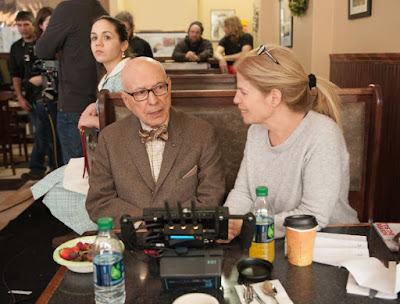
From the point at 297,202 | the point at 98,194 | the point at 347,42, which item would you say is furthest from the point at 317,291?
the point at 347,42

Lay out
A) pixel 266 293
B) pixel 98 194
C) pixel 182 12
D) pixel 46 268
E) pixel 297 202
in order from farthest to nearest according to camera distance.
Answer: pixel 182 12, pixel 46 268, pixel 98 194, pixel 297 202, pixel 266 293

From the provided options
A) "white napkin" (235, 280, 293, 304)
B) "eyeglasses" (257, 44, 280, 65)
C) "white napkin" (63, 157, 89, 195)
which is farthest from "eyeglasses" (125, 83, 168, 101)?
"white napkin" (235, 280, 293, 304)

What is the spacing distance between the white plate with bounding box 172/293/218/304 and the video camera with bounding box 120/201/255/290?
0.05 m

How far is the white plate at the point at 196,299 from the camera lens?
3.70ft

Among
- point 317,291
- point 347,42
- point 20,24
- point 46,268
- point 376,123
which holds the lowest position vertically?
point 46,268

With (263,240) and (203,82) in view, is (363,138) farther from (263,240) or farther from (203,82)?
(203,82)

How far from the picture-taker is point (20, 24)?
5.04m

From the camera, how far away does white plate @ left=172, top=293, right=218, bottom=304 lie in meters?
1.13

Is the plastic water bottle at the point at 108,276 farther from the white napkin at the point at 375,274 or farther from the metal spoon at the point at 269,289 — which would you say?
the white napkin at the point at 375,274

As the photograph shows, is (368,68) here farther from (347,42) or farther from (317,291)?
(317,291)

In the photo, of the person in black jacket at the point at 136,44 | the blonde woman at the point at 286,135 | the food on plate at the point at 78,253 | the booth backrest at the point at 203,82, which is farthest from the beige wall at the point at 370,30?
the food on plate at the point at 78,253

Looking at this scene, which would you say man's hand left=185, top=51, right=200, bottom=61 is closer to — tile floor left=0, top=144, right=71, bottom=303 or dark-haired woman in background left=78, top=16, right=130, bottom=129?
tile floor left=0, top=144, right=71, bottom=303

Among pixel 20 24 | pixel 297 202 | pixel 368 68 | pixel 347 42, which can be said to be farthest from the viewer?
pixel 20 24

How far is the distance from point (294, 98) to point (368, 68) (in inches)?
80.4
